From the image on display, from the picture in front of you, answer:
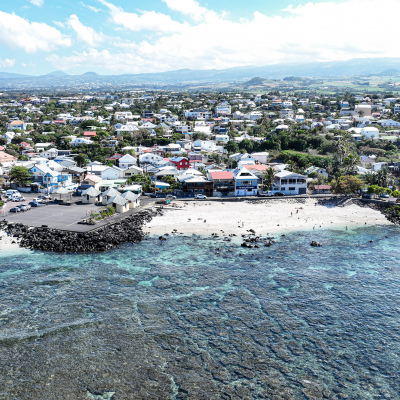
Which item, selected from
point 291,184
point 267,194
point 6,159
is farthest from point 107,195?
point 6,159

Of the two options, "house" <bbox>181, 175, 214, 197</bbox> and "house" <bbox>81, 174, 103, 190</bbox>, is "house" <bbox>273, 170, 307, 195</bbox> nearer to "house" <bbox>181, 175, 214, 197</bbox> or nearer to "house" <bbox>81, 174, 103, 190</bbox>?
"house" <bbox>181, 175, 214, 197</bbox>

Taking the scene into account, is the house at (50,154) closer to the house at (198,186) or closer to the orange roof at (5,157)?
the orange roof at (5,157)

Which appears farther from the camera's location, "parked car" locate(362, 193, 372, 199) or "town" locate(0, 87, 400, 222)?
"town" locate(0, 87, 400, 222)

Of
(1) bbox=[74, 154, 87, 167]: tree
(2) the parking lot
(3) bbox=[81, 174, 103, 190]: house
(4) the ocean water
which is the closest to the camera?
(4) the ocean water

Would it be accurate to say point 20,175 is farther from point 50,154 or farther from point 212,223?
point 212,223

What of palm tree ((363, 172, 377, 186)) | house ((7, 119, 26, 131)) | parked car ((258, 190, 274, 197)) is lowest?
parked car ((258, 190, 274, 197))

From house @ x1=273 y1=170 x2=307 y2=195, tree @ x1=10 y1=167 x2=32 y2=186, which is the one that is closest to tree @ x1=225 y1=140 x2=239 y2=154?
house @ x1=273 y1=170 x2=307 y2=195
